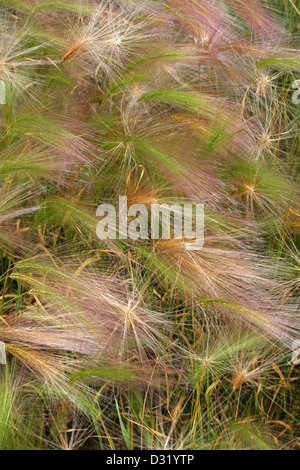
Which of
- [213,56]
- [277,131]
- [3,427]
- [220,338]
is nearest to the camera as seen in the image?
[3,427]

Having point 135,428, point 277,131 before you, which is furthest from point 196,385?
point 277,131

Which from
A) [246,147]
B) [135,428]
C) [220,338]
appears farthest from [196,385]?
[246,147]

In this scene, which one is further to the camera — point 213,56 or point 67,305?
point 213,56

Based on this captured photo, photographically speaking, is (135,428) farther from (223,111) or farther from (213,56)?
(213,56)

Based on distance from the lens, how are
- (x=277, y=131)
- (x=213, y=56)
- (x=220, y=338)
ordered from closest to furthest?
1. (x=220, y=338)
2. (x=213, y=56)
3. (x=277, y=131)

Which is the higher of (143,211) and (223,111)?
(223,111)

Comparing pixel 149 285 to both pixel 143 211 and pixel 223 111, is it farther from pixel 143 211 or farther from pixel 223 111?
pixel 223 111
